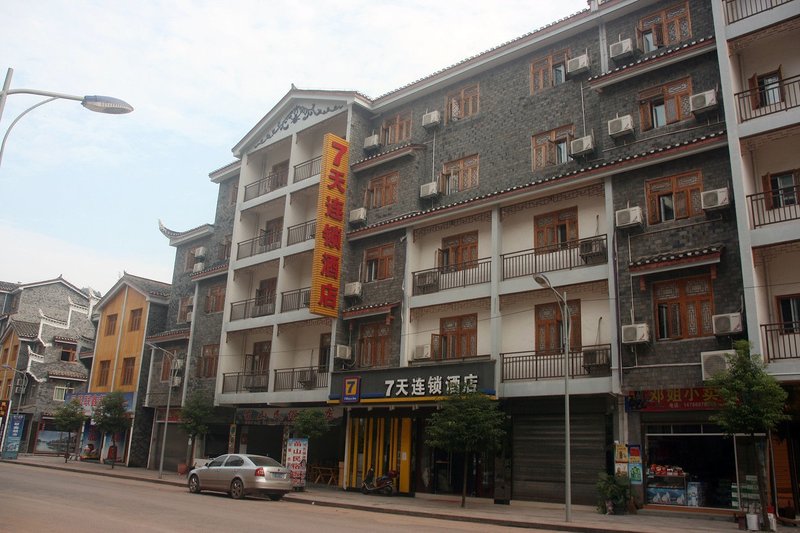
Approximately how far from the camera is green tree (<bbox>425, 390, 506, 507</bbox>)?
18797 mm

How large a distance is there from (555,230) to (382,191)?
8111 mm

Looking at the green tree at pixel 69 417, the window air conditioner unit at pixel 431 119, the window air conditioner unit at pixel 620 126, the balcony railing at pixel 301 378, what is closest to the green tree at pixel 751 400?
the window air conditioner unit at pixel 620 126

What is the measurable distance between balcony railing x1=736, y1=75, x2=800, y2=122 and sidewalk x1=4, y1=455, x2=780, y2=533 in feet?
33.3

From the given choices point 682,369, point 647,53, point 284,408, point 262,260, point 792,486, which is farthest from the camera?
point 262,260

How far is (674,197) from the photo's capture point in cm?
1897

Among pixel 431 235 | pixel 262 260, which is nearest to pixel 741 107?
pixel 431 235

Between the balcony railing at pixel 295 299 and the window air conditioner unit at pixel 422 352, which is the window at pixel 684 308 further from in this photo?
the balcony railing at pixel 295 299

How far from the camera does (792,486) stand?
1641cm

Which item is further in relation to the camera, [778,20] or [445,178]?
[445,178]

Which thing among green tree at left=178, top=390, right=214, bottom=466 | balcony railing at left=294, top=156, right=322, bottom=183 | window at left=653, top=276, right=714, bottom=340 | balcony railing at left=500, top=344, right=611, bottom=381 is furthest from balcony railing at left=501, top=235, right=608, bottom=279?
green tree at left=178, top=390, right=214, bottom=466

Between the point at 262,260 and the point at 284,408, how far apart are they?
6.56 m

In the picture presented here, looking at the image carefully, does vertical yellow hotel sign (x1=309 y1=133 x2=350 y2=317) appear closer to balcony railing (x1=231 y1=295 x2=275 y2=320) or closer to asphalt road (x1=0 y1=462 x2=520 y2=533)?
balcony railing (x1=231 y1=295 x2=275 y2=320)

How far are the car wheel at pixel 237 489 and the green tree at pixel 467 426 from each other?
578 cm

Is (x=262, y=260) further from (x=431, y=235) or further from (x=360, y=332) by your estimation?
(x=431, y=235)
